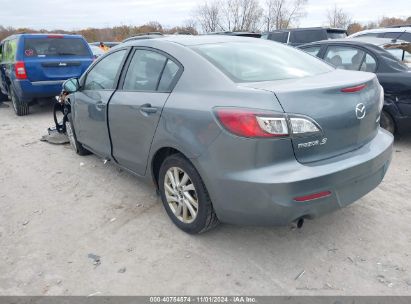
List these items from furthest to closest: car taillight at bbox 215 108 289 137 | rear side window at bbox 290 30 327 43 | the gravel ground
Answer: rear side window at bbox 290 30 327 43 < the gravel ground < car taillight at bbox 215 108 289 137

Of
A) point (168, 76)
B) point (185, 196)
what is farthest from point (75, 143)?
point (185, 196)

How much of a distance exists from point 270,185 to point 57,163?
3775 millimetres

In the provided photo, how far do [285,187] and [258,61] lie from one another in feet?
4.11

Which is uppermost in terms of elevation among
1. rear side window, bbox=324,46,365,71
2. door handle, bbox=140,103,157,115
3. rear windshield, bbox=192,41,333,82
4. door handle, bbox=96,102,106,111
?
rear windshield, bbox=192,41,333,82

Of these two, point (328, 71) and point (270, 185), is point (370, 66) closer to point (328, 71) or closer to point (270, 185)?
point (328, 71)

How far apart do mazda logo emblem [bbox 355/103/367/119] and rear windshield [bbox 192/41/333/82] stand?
53 cm

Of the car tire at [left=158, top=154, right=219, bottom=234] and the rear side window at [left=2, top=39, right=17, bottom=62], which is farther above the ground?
the rear side window at [left=2, top=39, right=17, bottom=62]

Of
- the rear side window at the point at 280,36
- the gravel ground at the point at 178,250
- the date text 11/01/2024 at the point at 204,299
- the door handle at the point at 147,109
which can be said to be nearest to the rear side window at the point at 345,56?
the gravel ground at the point at 178,250

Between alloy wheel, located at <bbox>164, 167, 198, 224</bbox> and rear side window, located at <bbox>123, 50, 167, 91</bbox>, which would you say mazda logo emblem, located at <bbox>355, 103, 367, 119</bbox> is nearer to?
alloy wheel, located at <bbox>164, 167, 198, 224</bbox>

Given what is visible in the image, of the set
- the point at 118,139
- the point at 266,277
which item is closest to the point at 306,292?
the point at 266,277

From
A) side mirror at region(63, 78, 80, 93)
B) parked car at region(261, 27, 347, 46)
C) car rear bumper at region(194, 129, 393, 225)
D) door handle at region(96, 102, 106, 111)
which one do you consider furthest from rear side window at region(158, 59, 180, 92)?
parked car at region(261, 27, 347, 46)

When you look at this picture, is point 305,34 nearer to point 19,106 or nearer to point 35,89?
point 35,89

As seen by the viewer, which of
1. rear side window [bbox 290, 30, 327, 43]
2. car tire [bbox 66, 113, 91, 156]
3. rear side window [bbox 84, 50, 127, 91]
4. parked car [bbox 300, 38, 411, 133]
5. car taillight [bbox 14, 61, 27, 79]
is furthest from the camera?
rear side window [bbox 290, 30, 327, 43]

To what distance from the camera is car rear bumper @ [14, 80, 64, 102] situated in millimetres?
7977
